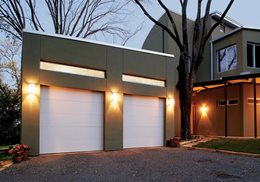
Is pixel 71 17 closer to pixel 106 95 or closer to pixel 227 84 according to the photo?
pixel 106 95

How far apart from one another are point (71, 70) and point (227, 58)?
426 inches

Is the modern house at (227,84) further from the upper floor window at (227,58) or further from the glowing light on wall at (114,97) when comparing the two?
the glowing light on wall at (114,97)

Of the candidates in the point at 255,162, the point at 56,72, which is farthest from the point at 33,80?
the point at 255,162

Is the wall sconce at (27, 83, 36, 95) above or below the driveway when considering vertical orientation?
above

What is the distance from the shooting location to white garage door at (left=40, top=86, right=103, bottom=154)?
9727 mm

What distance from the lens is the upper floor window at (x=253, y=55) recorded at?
15.5m

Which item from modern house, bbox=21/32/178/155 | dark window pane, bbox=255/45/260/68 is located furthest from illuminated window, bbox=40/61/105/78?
dark window pane, bbox=255/45/260/68

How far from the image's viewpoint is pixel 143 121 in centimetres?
1223

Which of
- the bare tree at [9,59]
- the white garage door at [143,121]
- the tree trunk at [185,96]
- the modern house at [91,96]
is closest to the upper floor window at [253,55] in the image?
Answer: the tree trunk at [185,96]

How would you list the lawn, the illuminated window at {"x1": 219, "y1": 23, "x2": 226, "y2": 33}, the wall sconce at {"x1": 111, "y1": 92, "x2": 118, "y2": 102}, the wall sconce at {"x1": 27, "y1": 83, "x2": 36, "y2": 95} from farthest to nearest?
the illuminated window at {"x1": 219, "y1": 23, "x2": 226, "y2": 33}, the wall sconce at {"x1": 111, "y1": 92, "x2": 118, "y2": 102}, the lawn, the wall sconce at {"x1": 27, "y1": 83, "x2": 36, "y2": 95}

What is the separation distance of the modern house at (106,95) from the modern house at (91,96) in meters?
0.03

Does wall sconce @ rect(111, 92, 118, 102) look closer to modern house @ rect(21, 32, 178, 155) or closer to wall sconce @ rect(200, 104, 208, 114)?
modern house @ rect(21, 32, 178, 155)

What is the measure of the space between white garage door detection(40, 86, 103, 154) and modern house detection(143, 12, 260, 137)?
23.8ft

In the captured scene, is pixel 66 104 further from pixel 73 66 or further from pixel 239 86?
pixel 239 86
